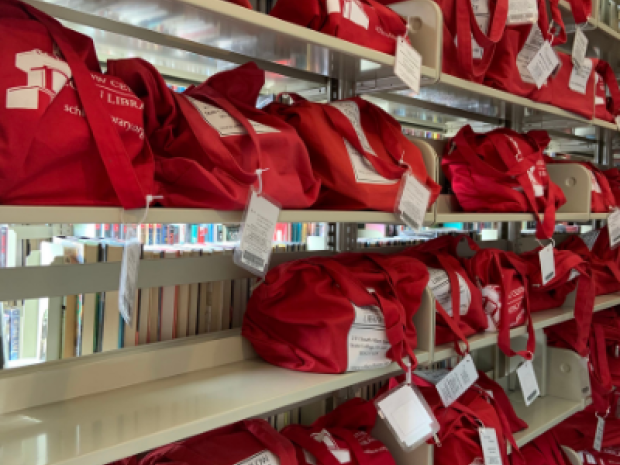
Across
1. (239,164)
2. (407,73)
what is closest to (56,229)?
(239,164)

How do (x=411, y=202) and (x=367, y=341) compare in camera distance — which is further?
(x=411, y=202)

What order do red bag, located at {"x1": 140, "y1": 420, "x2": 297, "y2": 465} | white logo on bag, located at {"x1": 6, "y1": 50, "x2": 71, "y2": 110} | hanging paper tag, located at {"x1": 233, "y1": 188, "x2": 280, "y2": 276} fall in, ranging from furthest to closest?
red bag, located at {"x1": 140, "y1": 420, "x2": 297, "y2": 465} → hanging paper tag, located at {"x1": 233, "y1": 188, "x2": 280, "y2": 276} → white logo on bag, located at {"x1": 6, "y1": 50, "x2": 71, "y2": 110}

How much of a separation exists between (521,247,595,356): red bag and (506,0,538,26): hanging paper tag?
812mm

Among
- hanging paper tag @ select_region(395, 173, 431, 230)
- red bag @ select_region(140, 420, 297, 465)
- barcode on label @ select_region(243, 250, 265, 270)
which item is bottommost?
red bag @ select_region(140, 420, 297, 465)

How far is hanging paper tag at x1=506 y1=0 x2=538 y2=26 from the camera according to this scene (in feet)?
5.30

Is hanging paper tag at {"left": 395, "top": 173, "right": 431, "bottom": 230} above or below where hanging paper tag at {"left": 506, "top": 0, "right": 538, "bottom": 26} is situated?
below

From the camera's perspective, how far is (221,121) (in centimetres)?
99

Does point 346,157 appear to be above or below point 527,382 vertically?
above

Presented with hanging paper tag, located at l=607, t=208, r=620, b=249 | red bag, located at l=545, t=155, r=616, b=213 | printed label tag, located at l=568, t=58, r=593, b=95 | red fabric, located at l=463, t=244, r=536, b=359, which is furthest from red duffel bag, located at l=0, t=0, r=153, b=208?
hanging paper tag, located at l=607, t=208, r=620, b=249

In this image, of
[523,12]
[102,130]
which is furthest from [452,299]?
[102,130]

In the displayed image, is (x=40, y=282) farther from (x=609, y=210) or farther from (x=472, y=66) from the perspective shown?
(x=609, y=210)

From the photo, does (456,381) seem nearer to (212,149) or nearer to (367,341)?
(367,341)

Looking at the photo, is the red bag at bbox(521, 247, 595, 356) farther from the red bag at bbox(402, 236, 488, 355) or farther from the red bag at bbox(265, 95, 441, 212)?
the red bag at bbox(265, 95, 441, 212)

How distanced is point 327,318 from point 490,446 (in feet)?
2.38
